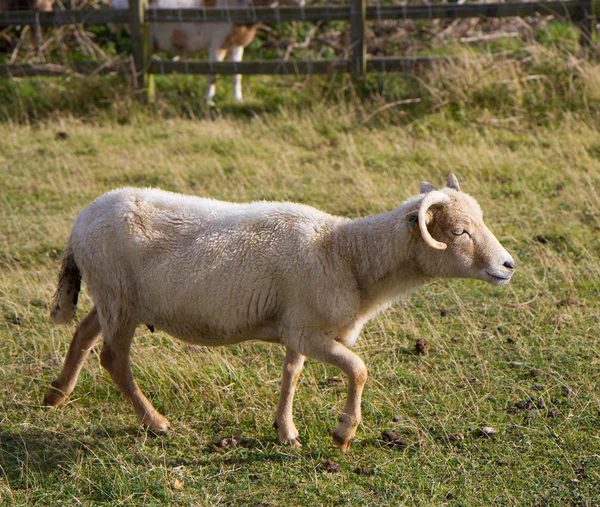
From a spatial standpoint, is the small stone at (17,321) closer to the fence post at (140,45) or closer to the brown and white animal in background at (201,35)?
the fence post at (140,45)

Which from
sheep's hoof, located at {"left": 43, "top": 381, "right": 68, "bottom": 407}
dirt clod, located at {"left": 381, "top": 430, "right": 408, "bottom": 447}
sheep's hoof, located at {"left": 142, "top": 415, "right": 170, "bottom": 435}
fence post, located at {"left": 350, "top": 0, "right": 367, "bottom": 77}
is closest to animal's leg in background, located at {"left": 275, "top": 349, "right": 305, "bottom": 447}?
dirt clod, located at {"left": 381, "top": 430, "right": 408, "bottom": 447}

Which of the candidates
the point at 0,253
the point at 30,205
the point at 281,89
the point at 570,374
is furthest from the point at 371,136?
the point at 570,374

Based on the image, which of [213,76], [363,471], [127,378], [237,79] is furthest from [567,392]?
[213,76]

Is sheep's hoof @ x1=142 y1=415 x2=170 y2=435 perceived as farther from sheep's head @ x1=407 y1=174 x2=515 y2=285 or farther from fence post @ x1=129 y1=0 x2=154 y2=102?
fence post @ x1=129 y1=0 x2=154 y2=102

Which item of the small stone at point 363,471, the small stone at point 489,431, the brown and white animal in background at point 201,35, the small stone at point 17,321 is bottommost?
the small stone at point 363,471

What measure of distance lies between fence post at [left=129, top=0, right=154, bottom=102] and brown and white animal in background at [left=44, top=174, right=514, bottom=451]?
625 cm

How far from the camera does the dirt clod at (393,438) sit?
4.21 metres

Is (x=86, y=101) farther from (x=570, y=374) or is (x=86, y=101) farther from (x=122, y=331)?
(x=570, y=374)

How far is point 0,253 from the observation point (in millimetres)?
6527

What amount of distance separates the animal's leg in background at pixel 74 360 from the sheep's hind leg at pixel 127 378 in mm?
252

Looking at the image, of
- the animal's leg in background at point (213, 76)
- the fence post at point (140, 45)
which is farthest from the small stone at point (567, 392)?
the fence post at point (140, 45)

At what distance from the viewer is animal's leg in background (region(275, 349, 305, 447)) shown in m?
4.28

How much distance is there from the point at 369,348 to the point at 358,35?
573 cm

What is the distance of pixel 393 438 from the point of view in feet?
13.9
